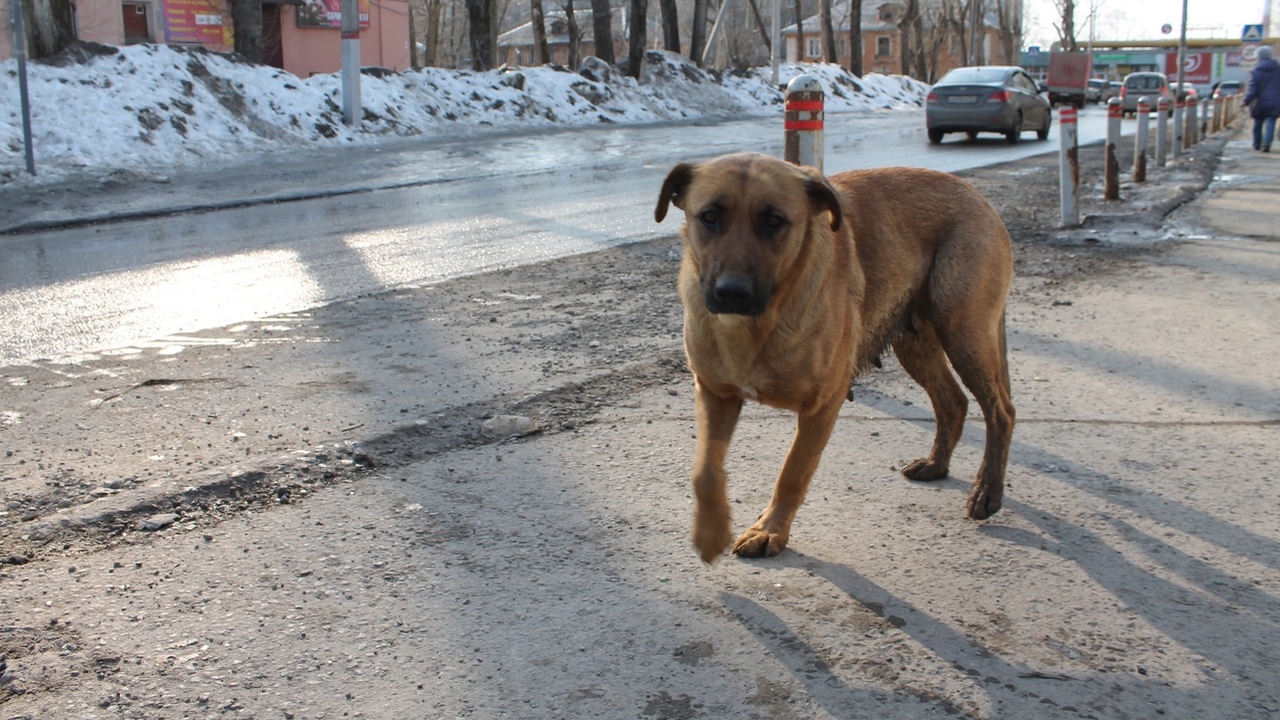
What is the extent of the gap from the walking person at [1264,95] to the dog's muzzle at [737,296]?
21602 mm

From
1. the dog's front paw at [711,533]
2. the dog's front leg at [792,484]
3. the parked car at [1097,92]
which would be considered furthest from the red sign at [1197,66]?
the dog's front paw at [711,533]

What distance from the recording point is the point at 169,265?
8562 millimetres

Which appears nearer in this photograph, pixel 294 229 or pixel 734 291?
pixel 734 291

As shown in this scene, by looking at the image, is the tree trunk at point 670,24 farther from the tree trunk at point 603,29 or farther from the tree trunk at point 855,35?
the tree trunk at point 855,35

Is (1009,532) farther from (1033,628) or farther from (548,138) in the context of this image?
(548,138)

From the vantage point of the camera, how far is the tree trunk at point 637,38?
104 ft

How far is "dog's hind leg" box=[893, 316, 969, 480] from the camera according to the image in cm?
421

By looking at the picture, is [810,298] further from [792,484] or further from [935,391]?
[935,391]

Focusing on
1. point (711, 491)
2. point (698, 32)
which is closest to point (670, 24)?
point (698, 32)

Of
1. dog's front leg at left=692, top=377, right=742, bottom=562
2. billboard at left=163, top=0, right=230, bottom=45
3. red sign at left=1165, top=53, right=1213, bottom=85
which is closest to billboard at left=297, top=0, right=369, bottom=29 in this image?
billboard at left=163, top=0, right=230, bottom=45

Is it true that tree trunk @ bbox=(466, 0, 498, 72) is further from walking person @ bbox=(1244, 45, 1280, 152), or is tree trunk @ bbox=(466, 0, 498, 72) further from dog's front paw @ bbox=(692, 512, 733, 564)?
dog's front paw @ bbox=(692, 512, 733, 564)

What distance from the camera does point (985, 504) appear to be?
3.81 m

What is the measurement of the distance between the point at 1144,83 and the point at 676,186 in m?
60.2

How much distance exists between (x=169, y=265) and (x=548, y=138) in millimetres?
13692
